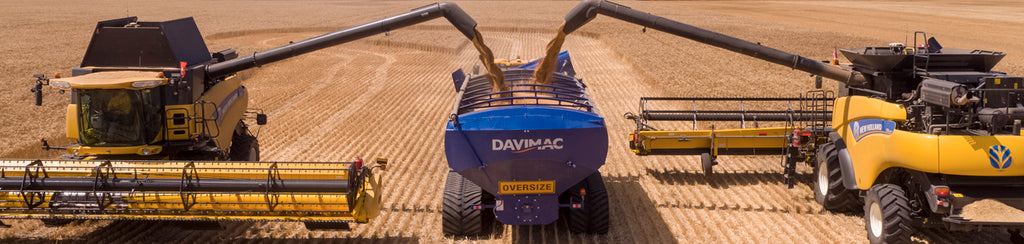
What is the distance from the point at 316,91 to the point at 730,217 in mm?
15946

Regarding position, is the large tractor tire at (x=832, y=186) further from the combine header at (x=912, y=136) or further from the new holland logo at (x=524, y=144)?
the new holland logo at (x=524, y=144)

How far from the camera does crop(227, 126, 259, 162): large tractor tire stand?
38.5 feet

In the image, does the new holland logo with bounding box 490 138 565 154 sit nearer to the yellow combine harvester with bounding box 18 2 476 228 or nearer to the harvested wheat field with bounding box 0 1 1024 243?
the yellow combine harvester with bounding box 18 2 476 228

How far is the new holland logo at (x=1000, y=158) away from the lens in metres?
7.80

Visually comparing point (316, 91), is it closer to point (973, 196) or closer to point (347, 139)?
point (347, 139)

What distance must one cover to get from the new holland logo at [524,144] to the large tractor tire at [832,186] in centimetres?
445

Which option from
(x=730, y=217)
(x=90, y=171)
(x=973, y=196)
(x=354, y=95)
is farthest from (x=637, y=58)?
(x=90, y=171)

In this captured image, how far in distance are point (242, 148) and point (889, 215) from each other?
9.53 m

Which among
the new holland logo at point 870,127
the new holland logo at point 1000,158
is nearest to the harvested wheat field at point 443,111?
the new holland logo at point 870,127

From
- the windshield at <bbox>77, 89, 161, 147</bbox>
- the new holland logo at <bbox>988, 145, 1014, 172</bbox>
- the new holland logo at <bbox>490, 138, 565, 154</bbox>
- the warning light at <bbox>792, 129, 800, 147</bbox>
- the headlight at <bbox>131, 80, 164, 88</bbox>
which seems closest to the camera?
the new holland logo at <bbox>988, 145, 1014, 172</bbox>

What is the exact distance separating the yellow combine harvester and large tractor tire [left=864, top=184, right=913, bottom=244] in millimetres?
5879

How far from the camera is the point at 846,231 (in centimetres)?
966

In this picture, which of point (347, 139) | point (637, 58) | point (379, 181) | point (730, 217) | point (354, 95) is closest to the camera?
point (379, 181)

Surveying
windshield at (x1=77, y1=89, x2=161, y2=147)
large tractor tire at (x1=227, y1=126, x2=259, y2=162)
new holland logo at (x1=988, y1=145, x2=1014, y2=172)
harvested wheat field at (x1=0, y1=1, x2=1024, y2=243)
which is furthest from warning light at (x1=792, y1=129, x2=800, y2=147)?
windshield at (x1=77, y1=89, x2=161, y2=147)
